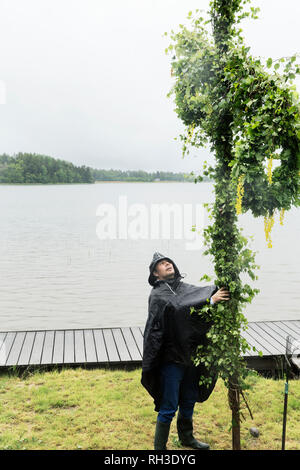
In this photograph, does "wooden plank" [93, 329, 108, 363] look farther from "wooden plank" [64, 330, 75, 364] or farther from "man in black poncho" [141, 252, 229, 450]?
"man in black poncho" [141, 252, 229, 450]

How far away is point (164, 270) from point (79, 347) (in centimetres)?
309

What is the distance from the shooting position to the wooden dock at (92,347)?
661cm

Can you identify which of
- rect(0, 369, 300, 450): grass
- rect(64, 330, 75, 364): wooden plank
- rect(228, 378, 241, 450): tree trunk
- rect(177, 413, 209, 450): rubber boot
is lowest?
rect(0, 369, 300, 450): grass

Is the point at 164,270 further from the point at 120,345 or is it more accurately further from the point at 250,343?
the point at 250,343

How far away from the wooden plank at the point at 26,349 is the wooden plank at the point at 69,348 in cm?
51

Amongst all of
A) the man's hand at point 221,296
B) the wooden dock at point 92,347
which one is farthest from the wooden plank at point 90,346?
the man's hand at point 221,296

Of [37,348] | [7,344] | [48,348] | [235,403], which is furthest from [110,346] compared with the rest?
[235,403]

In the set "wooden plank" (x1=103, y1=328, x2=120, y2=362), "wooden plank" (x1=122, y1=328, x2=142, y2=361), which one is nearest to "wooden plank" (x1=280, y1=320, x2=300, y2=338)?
"wooden plank" (x1=122, y1=328, x2=142, y2=361)

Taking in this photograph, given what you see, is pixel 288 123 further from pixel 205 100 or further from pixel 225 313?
pixel 225 313

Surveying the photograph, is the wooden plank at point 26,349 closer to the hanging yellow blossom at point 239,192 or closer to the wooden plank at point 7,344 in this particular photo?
the wooden plank at point 7,344

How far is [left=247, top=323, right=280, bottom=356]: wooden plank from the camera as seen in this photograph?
6.83m

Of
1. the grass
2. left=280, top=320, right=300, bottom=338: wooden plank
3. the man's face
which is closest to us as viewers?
the man's face
